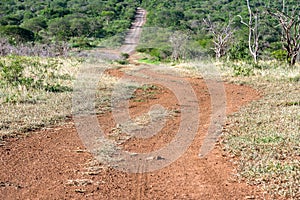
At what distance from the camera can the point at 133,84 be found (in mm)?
11703


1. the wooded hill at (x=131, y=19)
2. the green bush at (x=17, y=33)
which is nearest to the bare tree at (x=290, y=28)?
the wooded hill at (x=131, y=19)

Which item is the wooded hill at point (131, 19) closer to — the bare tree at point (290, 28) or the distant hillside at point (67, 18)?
the distant hillside at point (67, 18)

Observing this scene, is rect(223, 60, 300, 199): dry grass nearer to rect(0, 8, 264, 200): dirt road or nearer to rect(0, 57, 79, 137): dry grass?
rect(0, 8, 264, 200): dirt road

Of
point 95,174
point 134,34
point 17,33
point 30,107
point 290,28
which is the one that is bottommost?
point 134,34

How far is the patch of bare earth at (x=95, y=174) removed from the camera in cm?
420

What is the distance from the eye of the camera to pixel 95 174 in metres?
4.72

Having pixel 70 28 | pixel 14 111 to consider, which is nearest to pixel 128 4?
pixel 70 28

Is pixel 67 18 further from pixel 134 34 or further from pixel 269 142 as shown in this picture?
pixel 269 142

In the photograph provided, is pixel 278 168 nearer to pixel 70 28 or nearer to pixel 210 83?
pixel 210 83

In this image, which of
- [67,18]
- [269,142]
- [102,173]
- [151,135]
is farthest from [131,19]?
[102,173]

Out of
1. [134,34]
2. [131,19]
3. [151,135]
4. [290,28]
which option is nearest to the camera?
[151,135]

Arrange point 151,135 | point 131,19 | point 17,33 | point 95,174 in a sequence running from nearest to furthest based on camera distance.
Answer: point 95,174, point 151,135, point 17,33, point 131,19

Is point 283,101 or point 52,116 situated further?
point 283,101

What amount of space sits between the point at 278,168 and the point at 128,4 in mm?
75172
